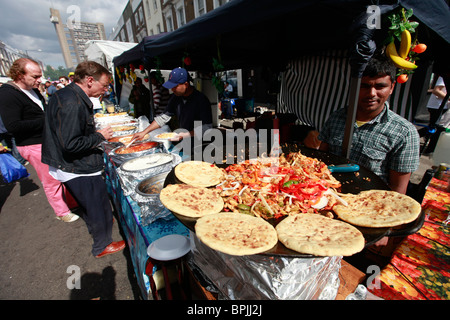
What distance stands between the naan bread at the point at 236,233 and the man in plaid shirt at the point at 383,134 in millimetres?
1804

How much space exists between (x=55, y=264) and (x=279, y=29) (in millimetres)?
6129

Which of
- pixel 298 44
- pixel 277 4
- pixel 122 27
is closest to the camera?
pixel 277 4

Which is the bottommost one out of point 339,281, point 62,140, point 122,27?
point 339,281

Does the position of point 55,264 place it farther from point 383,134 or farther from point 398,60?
point 398,60

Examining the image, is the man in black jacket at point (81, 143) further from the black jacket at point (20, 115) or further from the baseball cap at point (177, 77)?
the black jacket at point (20, 115)

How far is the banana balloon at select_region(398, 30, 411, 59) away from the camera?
1.81 m

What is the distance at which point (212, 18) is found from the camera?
127 inches

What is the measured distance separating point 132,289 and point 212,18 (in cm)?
433

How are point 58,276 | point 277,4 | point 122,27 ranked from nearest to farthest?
point 277,4, point 58,276, point 122,27

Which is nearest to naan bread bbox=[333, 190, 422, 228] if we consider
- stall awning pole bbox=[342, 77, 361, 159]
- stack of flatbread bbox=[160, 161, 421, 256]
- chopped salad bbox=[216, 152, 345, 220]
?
stack of flatbread bbox=[160, 161, 421, 256]

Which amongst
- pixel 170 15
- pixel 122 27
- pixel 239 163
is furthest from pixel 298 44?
pixel 122 27

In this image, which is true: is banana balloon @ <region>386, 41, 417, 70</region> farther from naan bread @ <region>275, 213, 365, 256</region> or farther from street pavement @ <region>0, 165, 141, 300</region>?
street pavement @ <region>0, 165, 141, 300</region>

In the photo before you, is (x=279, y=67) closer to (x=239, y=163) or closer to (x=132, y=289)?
(x=239, y=163)

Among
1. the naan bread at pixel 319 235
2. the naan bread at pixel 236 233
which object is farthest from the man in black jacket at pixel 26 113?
the naan bread at pixel 319 235
